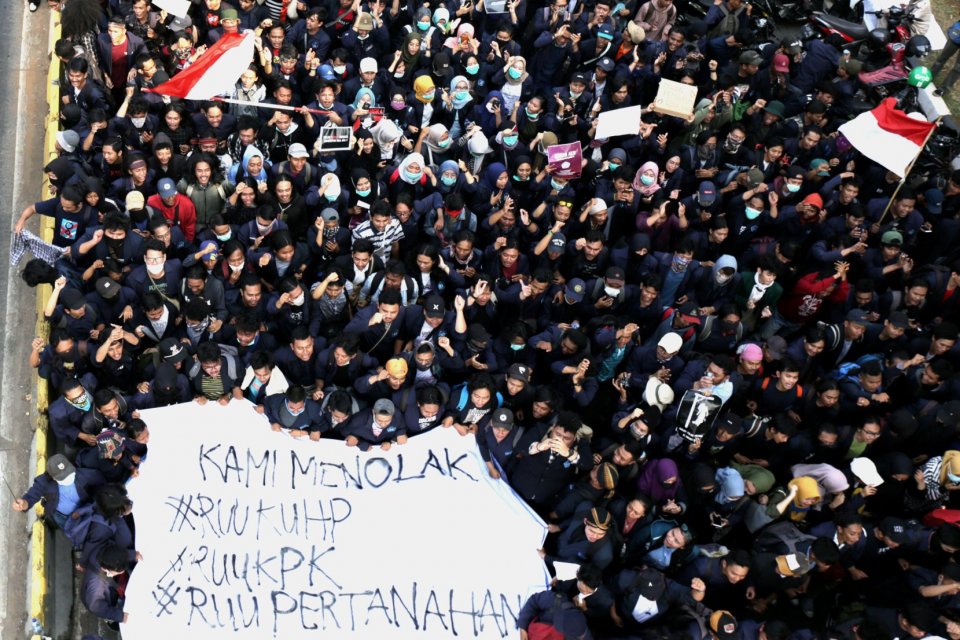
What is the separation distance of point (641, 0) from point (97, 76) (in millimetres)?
7863

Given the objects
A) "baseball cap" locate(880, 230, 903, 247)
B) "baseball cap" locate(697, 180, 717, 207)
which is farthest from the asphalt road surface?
"baseball cap" locate(880, 230, 903, 247)

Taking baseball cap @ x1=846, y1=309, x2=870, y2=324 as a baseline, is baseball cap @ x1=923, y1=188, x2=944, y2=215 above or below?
above

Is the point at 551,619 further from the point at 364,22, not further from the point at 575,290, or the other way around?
the point at 364,22

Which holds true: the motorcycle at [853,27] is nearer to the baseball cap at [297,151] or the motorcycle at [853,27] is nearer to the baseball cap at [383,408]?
the baseball cap at [297,151]

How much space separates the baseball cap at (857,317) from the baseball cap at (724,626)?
4.03 meters

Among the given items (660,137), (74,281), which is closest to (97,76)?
(74,281)

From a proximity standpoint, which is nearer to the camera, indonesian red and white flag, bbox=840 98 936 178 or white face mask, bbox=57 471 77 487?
white face mask, bbox=57 471 77 487

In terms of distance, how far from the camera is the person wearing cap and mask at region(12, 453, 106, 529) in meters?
7.86

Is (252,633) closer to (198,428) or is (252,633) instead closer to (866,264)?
(198,428)

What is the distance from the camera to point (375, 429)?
8602 mm

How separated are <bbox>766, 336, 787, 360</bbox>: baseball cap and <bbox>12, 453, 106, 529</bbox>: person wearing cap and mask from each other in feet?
21.5

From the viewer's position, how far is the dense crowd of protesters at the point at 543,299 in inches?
329

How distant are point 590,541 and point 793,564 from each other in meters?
1.77

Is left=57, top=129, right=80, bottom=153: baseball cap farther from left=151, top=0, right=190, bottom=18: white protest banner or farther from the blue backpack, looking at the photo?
the blue backpack
